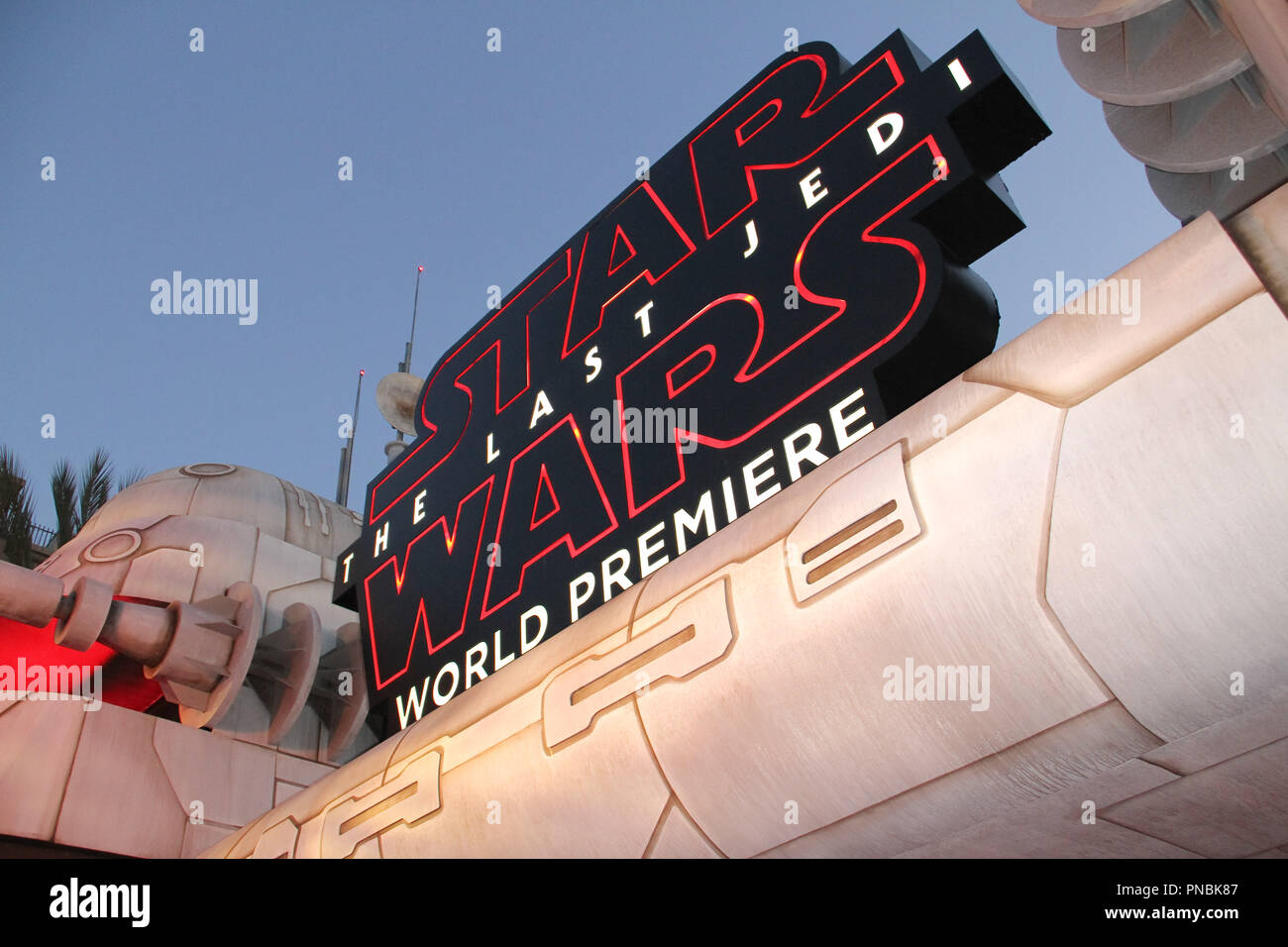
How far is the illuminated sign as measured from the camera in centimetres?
463

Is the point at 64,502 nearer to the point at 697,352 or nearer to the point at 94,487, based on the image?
the point at 94,487

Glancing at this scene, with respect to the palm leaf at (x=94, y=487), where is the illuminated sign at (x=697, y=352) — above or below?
below

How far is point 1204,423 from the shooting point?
90.3 inches

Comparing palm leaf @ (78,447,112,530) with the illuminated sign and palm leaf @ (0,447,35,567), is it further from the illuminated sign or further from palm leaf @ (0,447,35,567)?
the illuminated sign

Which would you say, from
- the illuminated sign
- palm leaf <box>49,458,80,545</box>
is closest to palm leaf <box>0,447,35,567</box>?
palm leaf <box>49,458,80,545</box>

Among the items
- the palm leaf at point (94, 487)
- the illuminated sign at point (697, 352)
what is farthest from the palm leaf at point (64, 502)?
the illuminated sign at point (697, 352)

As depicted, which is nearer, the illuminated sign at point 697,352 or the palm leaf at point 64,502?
the illuminated sign at point 697,352

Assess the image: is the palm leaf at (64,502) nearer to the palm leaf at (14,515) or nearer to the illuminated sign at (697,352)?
the palm leaf at (14,515)

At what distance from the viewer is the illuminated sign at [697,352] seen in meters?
4.63

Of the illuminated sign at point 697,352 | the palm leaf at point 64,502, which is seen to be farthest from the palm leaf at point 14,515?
the illuminated sign at point 697,352

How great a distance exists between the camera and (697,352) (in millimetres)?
5617
